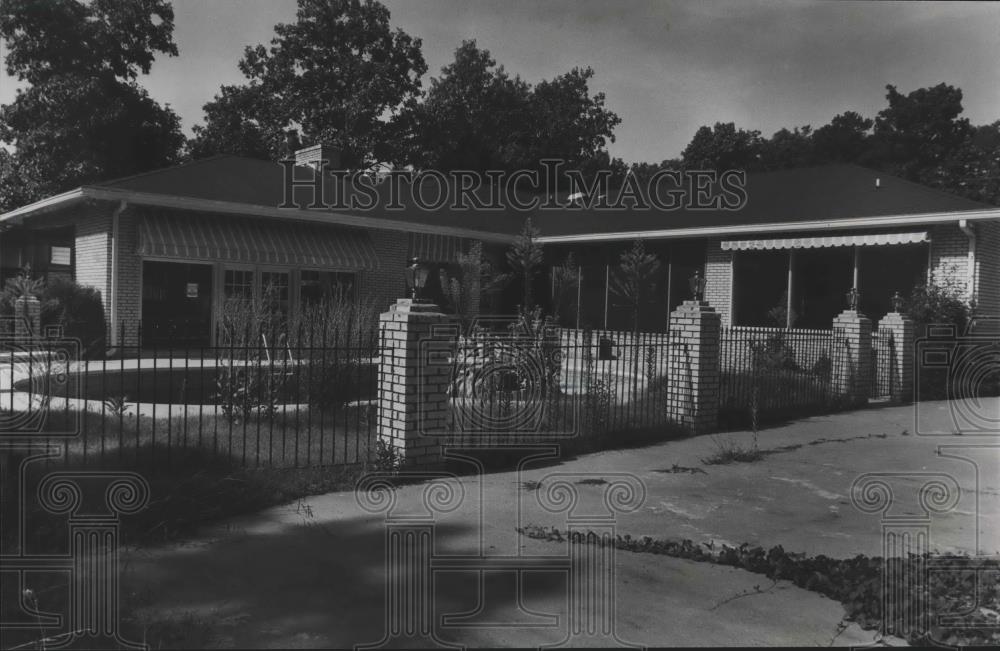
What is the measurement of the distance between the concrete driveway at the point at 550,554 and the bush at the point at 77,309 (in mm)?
11166

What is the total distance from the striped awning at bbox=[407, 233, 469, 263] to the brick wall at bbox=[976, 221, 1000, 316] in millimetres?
11975

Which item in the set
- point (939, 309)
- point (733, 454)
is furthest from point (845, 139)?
point (733, 454)

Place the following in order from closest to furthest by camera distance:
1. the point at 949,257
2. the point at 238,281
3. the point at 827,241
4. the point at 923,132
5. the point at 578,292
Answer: the point at 949,257 < the point at 827,241 < the point at 238,281 < the point at 578,292 < the point at 923,132

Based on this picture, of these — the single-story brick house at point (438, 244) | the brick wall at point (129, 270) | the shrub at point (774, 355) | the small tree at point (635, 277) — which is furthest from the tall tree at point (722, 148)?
the brick wall at point (129, 270)

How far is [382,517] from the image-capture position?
537cm

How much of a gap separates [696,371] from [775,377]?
8.25 ft

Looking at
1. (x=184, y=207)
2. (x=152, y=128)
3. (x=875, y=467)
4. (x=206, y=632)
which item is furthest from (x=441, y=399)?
(x=152, y=128)

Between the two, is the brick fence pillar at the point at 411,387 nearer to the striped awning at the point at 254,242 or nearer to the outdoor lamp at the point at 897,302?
the outdoor lamp at the point at 897,302

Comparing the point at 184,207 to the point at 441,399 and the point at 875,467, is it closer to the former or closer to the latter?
the point at 441,399

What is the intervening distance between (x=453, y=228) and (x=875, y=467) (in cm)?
1432

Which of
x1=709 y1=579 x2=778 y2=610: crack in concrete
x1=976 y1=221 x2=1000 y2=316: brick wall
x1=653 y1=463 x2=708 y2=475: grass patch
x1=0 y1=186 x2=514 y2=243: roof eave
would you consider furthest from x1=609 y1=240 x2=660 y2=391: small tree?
x1=709 y1=579 x2=778 y2=610: crack in concrete

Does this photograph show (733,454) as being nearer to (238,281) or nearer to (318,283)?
(238,281)

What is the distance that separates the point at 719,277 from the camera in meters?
18.9

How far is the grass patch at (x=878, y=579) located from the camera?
3.75 metres
